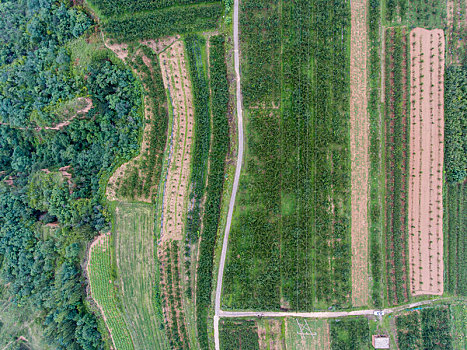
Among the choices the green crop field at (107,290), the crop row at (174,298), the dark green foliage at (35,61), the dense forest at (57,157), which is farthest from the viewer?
the dark green foliage at (35,61)

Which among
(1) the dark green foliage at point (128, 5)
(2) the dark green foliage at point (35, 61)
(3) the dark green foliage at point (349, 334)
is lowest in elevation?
(3) the dark green foliage at point (349, 334)

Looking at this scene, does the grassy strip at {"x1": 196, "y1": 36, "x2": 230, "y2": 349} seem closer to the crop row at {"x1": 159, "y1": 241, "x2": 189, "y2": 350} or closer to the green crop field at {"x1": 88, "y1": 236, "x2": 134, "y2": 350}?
the crop row at {"x1": 159, "y1": 241, "x2": 189, "y2": 350}

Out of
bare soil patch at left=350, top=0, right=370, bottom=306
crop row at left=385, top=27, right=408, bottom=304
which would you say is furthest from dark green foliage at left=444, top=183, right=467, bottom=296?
bare soil patch at left=350, top=0, right=370, bottom=306

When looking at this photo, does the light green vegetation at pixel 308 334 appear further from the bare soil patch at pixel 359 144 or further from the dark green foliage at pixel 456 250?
the dark green foliage at pixel 456 250

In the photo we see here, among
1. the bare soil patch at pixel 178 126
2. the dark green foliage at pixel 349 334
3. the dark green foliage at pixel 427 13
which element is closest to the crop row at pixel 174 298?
the bare soil patch at pixel 178 126

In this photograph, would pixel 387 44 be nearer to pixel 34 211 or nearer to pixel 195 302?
pixel 195 302

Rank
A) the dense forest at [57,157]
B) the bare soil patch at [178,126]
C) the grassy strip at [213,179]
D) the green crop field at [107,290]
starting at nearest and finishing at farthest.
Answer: the grassy strip at [213,179]
the bare soil patch at [178,126]
the dense forest at [57,157]
the green crop field at [107,290]

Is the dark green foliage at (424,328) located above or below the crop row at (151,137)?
below

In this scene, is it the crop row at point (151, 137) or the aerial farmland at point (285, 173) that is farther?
the crop row at point (151, 137)
